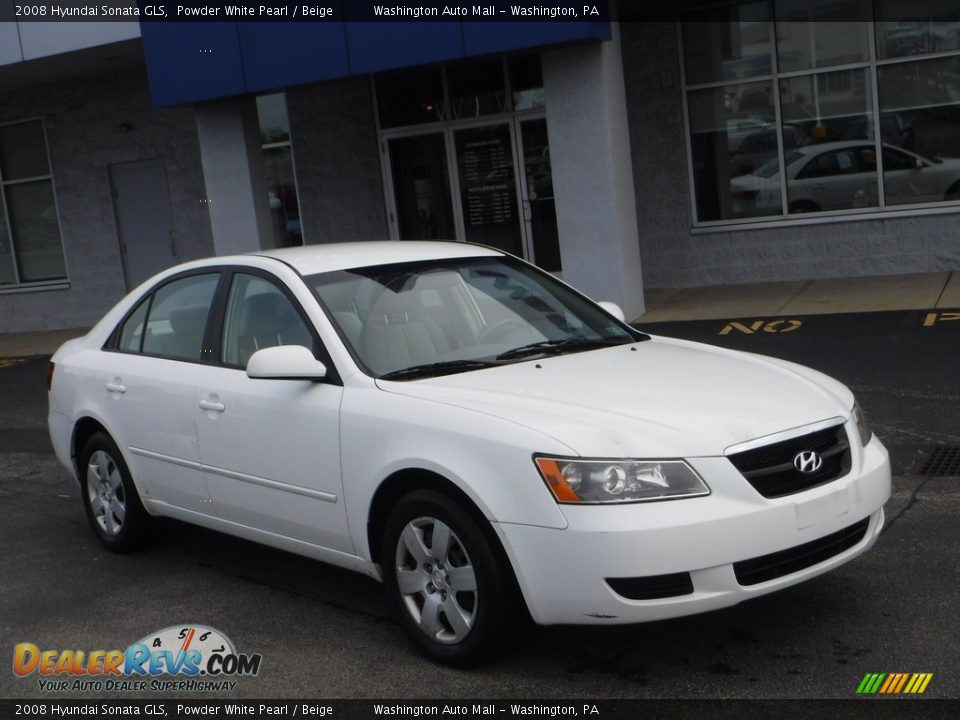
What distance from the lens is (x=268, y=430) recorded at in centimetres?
511

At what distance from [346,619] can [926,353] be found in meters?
6.17

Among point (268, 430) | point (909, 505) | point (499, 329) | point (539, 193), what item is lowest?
point (909, 505)

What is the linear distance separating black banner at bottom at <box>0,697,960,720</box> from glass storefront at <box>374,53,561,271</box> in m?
11.1

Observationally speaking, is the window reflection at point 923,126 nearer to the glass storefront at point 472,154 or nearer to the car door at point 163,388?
the glass storefront at point 472,154

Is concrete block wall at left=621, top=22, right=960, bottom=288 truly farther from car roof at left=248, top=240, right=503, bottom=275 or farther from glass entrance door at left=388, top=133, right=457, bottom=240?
car roof at left=248, top=240, right=503, bottom=275

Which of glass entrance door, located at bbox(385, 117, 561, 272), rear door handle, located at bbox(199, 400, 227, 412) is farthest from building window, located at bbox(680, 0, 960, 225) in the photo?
rear door handle, located at bbox(199, 400, 227, 412)

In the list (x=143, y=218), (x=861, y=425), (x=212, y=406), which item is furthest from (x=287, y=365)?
(x=143, y=218)

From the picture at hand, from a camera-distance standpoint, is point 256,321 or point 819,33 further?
point 819,33

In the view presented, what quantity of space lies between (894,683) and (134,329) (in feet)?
13.9

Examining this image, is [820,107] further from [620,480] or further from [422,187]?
[620,480]

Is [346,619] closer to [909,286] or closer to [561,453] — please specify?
[561,453]

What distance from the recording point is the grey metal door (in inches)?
694

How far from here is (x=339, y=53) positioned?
42.0 feet

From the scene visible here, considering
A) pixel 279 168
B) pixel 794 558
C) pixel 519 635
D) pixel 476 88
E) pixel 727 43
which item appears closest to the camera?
pixel 794 558
